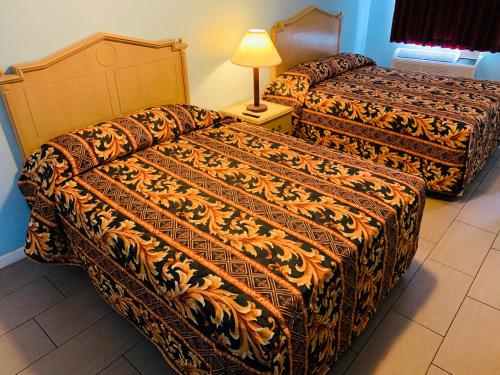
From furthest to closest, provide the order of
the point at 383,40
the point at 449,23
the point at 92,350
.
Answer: the point at 383,40 → the point at 449,23 → the point at 92,350

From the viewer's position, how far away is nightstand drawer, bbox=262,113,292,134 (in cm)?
276

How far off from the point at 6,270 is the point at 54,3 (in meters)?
1.39

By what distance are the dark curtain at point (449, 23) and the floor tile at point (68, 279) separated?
4.12 meters

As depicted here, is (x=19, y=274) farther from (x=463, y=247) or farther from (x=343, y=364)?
Answer: (x=463, y=247)

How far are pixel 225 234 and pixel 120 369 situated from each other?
73 centimetres

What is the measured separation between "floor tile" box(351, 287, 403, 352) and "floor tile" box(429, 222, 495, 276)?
40 cm

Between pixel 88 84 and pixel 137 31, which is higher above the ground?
pixel 137 31

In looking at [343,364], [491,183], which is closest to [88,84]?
[343,364]

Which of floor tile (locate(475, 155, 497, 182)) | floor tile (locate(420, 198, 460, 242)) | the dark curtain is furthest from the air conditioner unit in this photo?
floor tile (locate(420, 198, 460, 242))

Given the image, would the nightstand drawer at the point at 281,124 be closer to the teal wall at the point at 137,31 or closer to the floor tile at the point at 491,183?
the teal wall at the point at 137,31

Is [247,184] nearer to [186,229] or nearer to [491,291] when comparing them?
[186,229]

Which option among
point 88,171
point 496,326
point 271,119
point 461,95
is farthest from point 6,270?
point 461,95

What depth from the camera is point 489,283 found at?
1.92 m

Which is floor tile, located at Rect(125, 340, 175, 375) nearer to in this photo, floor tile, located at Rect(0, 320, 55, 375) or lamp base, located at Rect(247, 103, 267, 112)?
floor tile, located at Rect(0, 320, 55, 375)
